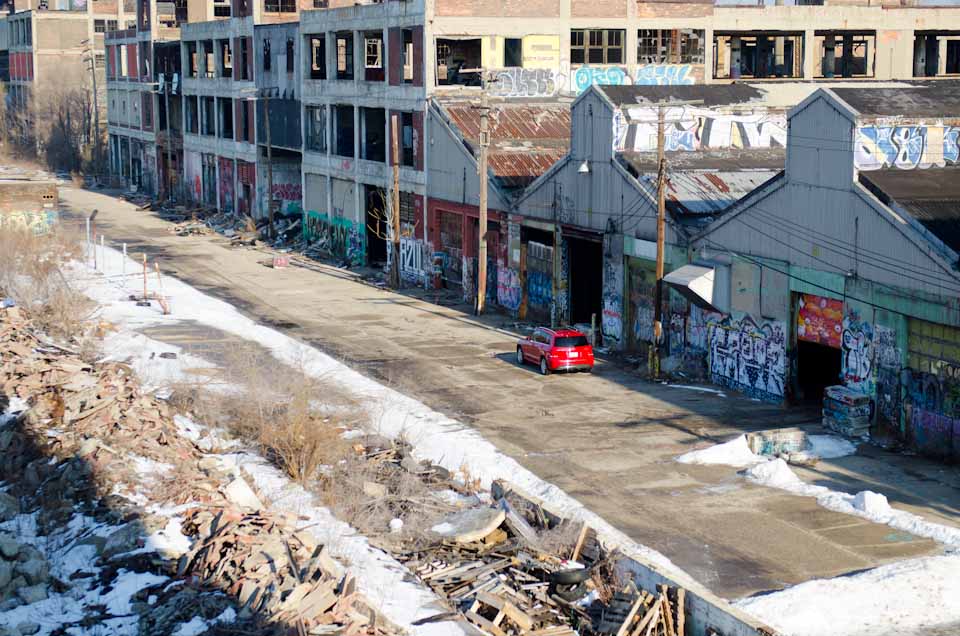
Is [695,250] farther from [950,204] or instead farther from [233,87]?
[233,87]

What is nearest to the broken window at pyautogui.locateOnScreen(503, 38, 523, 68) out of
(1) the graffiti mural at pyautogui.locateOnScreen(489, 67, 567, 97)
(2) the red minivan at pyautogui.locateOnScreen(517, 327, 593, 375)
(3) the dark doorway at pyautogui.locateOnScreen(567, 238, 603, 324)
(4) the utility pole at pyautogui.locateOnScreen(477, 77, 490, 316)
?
(1) the graffiti mural at pyautogui.locateOnScreen(489, 67, 567, 97)

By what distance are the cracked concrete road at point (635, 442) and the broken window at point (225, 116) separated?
3415cm

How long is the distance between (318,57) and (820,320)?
4758cm

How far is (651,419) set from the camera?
116 ft

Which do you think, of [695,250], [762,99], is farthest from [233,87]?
[695,250]

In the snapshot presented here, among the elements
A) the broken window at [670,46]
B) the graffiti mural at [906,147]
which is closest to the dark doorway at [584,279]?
the graffiti mural at [906,147]

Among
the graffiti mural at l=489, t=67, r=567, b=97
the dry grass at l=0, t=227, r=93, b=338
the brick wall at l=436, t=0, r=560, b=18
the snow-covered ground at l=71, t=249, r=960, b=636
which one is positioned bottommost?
the snow-covered ground at l=71, t=249, r=960, b=636

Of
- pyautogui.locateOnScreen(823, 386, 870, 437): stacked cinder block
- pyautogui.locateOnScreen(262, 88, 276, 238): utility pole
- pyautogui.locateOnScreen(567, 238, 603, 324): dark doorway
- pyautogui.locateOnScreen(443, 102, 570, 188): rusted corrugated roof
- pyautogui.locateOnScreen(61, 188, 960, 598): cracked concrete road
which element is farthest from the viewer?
pyautogui.locateOnScreen(262, 88, 276, 238): utility pole

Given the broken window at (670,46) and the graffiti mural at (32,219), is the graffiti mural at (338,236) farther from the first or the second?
the broken window at (670,46)

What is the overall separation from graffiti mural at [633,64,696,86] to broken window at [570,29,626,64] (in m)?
1.52

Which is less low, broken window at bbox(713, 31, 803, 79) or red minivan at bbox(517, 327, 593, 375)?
broken window at bbox(713, 31, 803, 79)

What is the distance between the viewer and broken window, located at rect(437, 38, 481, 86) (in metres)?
61.7

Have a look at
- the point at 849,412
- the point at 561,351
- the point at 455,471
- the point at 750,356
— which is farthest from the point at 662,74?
the point at 455,471

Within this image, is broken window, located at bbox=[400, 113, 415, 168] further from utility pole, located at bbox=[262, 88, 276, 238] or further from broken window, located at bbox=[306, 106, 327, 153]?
utility pole, located at bbox=[262, 88, 276, 238]
